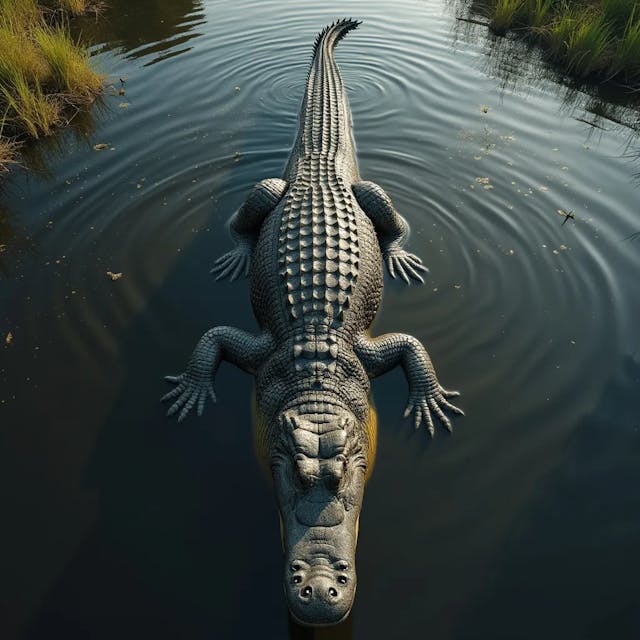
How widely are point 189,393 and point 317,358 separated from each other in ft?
4.47

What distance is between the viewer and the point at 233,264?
17.6 feet

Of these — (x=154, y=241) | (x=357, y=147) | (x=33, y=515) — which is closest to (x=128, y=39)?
(x=357, y=147)

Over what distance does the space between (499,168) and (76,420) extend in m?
6.30

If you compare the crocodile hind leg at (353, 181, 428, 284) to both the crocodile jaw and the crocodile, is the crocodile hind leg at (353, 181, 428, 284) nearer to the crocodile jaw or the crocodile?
the crocodile

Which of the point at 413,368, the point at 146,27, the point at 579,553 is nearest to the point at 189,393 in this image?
the point at 413,368

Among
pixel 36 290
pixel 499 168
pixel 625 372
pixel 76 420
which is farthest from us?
pixel 499 168

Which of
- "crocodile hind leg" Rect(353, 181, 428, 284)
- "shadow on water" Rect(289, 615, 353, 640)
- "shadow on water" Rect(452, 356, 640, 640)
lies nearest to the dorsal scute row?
"crocodile hind leg" Rect(353, 181, 428, 284)

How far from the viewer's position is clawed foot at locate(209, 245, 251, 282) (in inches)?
209

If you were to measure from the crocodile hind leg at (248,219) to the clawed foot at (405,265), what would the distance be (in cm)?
153

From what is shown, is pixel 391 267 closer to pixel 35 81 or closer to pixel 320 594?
pixel 320 594

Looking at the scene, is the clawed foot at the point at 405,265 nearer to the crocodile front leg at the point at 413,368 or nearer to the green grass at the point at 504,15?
the crocodile front leg at the point at 413,368

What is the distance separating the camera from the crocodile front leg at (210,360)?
408cm

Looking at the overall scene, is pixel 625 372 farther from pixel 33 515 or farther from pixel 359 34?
pixel 359 34

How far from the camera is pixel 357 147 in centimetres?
729
